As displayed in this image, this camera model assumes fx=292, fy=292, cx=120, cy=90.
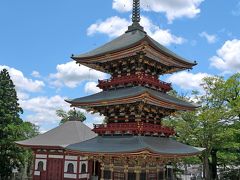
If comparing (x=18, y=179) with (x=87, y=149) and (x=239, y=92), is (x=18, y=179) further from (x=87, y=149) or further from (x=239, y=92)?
(x=239, y=92)

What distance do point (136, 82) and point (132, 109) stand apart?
2251 mm

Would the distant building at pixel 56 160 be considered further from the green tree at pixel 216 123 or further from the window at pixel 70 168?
the green tree at pixel 216 123

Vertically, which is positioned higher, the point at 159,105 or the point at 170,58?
the point at 170,58

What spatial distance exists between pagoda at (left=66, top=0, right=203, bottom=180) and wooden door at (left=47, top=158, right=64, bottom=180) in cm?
1055

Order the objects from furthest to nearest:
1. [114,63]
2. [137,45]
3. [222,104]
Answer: [222,104], [114,63], [137,45]

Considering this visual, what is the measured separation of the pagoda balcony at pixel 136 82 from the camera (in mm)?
23547

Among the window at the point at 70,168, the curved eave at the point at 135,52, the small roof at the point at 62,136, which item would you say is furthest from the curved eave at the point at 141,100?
the window at the point at 70,168

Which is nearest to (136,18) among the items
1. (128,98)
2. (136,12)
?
(136,12)

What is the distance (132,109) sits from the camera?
23.3 meters

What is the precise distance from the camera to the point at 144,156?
67.7 feet

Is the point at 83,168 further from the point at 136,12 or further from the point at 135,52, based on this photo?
the point at 136,12

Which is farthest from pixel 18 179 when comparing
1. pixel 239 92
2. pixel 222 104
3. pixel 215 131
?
pixel 239 92

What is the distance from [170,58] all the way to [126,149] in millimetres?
9567

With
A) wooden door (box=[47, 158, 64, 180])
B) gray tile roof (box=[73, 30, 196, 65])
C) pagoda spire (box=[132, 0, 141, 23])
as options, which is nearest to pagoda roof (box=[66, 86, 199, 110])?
gray tile roof (box=[73, 30, 196, 65])
